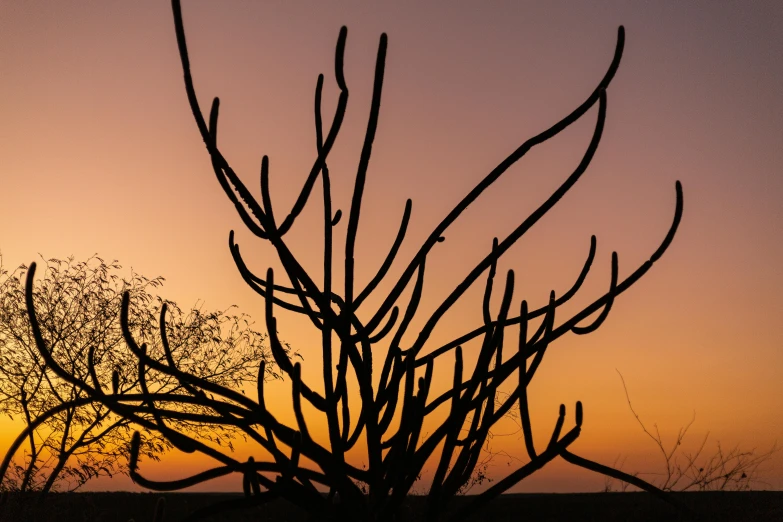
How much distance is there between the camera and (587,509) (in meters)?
8.14

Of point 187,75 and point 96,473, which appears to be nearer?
point 187,75

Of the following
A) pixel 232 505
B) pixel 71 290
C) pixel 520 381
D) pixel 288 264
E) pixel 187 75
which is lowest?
pixel 232 505

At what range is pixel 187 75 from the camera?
2.43 metres

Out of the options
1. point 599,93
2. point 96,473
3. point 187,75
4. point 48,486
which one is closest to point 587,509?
point 599,93

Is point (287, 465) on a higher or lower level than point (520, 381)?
lower

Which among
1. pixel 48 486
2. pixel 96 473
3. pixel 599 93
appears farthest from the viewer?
pixel 96 473

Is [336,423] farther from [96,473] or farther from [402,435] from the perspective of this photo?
[96,473]

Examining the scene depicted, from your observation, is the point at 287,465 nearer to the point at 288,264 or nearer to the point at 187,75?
the point at 288,264

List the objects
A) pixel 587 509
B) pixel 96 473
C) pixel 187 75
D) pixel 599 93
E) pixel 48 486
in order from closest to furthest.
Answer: pixel 187 75
pixel 599 93
pixel 587 509
pixel 48 486
pixel 96 473

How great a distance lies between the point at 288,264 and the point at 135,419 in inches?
26.0

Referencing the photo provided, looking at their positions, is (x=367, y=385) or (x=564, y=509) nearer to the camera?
(x=367, y=385)

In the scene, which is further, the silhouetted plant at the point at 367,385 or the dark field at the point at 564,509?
the dark field at the point at 564,509

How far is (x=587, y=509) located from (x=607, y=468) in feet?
19.5

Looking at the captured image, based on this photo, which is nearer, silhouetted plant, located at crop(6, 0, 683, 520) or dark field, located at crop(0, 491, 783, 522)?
silhouetted plant, located at crop(6, 0, 683, 520)
